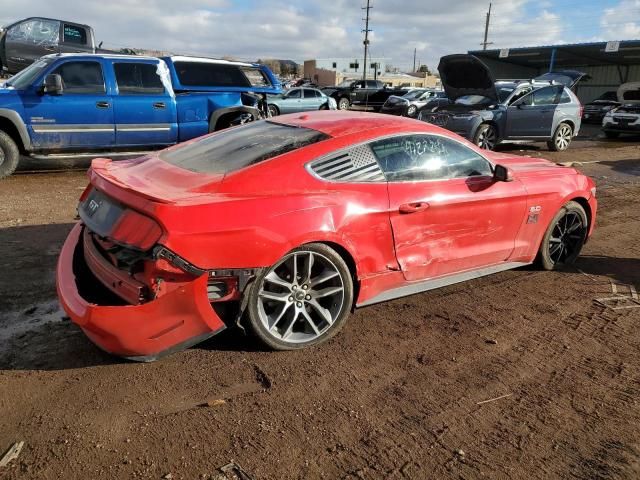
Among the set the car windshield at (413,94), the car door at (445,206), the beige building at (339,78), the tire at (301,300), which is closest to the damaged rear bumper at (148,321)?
the tire at (301,300)

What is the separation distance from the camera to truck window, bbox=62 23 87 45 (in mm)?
13789

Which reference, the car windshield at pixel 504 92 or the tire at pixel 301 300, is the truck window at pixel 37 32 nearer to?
the car windshield at pixel 504 92

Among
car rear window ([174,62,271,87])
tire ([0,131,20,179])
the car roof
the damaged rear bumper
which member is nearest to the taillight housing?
the damaged rear bumper

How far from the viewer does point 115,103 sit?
28.1 ft

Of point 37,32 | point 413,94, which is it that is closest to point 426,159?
point 37,32

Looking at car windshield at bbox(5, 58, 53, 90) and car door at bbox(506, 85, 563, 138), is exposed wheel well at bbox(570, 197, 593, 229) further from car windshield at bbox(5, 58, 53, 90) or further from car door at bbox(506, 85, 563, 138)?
car door at bbox(506, 85, 563, 138)

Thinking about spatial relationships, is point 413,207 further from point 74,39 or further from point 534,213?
point 74,39

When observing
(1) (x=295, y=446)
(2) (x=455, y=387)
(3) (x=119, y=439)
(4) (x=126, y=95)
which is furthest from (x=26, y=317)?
(4) (x=126, y=95)

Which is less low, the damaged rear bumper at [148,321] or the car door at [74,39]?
the car door at [74,39]

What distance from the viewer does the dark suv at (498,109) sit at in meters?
11.9

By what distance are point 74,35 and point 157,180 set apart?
42.2 feet

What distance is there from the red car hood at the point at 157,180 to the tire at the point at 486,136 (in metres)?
9.62

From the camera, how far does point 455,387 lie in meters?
3.10

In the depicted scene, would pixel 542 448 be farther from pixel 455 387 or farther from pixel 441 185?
pixel 441 185
